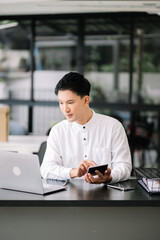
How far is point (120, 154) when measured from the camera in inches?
119

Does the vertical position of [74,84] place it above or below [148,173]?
above

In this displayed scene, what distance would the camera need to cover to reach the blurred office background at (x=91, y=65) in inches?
231

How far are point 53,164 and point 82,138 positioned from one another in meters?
0.32

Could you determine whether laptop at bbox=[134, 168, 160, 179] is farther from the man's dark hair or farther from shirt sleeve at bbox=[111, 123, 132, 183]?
the man's dark hair

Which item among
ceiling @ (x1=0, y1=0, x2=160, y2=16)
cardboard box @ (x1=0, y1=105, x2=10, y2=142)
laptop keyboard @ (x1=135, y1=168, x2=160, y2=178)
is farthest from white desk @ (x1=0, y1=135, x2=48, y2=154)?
laptop keyboard @ (x1=135, y1=168, x2=160, y2=178)

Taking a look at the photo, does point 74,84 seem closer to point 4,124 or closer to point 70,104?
point 70,104

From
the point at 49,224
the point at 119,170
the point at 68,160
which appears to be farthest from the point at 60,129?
the point at 49,224

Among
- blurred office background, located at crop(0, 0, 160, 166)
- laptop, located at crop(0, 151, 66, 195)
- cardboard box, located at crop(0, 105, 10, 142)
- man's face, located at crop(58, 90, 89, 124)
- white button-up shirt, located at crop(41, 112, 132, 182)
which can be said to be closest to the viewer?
laptop, located at crop(0, 151, 66, 195)

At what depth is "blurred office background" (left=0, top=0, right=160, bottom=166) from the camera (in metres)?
5.87

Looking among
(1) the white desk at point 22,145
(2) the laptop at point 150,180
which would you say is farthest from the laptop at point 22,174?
(1) the white desk at point 22,145

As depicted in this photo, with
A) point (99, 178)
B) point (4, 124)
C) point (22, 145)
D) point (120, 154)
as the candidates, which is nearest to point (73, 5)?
point (4, 124)

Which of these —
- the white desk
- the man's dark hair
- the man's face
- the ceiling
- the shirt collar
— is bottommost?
the white desk

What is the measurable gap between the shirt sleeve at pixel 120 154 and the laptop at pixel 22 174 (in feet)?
1.68

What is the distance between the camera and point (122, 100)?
232 inches
